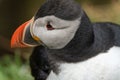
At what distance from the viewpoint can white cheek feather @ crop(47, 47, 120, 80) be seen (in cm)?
361

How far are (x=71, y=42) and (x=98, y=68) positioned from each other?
213 mm

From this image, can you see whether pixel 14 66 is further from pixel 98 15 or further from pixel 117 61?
pixel 117 61

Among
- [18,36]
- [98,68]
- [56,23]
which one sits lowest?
[98,68]

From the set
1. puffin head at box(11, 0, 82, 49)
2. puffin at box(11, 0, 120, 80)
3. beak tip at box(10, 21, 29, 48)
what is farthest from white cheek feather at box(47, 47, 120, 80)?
beak tip at box(10, 21, 29, 48)

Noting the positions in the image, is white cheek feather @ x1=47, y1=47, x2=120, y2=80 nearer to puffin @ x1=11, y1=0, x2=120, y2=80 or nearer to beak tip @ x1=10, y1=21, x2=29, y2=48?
puffin @ x1=11, y1=0, x2=120, y2=80

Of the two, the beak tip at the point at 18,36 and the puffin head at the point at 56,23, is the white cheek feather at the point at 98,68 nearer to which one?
the puffin head at the point at 56,23

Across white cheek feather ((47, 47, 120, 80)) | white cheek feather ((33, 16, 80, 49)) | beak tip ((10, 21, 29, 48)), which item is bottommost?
white cheek feather ((47, 47, 120, 80))

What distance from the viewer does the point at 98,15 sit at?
5.79 m

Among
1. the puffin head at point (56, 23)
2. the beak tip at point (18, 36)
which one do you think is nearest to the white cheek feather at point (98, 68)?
the puffin head at point (56, 23)

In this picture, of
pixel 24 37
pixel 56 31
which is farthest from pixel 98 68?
pixel 24 37

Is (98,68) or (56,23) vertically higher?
(56,23)

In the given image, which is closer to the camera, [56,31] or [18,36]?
[56,31]

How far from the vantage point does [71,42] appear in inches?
141

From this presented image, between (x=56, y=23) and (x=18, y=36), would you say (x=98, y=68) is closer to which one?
(x=56, y=23)
